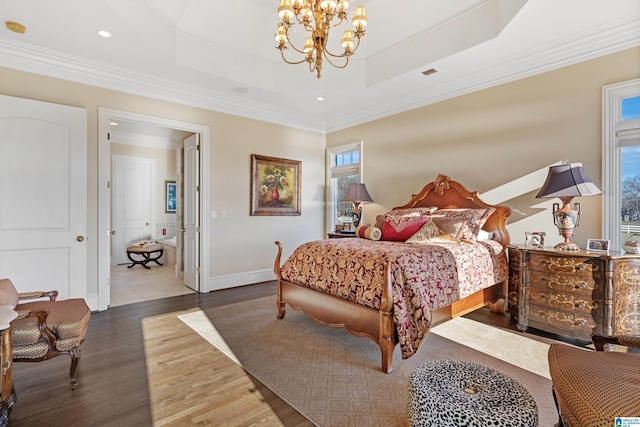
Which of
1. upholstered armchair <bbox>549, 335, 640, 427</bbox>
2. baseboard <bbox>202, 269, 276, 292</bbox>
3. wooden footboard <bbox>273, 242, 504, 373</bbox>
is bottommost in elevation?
baseboard <bbox>202, 269, 276, 292</bbox>

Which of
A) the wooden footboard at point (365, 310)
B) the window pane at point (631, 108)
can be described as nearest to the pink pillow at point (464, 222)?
the wooden footboard at point (365, 310)

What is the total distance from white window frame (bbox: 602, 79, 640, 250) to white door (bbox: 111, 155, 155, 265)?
8.25 meters

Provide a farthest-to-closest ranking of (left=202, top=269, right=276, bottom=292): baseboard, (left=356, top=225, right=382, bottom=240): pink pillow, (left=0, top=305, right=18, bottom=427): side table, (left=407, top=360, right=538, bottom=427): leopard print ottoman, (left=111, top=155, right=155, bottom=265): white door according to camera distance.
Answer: (left=111, top=155, right=155, bottom=265): white door, (left=202, top=269, right=276, bottom=292): baseboard, (left=356, top=225, right=382, bottom=240): pink pillow, (left=0, top=305, right=18, bottom=427): side table, (left=407, top=360, right=538, bottom=427): leopard print ottoman

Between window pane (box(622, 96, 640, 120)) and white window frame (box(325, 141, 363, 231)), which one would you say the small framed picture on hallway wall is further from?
window pane (box(622, 96, 640, 120))

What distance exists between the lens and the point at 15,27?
299 centimetres

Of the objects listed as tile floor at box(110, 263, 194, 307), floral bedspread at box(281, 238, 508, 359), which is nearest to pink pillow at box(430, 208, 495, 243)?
floral bedspread at box(281, 238, 508, 359)

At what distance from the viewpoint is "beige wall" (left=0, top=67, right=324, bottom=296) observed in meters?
3.64

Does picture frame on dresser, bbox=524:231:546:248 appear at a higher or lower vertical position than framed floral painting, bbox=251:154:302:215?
lower

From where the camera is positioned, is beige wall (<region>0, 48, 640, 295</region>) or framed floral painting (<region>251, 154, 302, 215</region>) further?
framed floral painting (<region>251, 154, 302, 215</region>)

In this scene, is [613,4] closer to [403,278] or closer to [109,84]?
[403,278]

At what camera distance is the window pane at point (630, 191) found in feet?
9.57

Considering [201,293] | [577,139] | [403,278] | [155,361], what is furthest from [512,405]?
[201,293]

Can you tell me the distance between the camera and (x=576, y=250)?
9.27 ft

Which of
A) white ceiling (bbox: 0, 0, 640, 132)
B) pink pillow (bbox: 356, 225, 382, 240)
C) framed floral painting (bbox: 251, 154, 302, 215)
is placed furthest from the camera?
framed floral painting (bbox: 251, 154, 302, 215)
